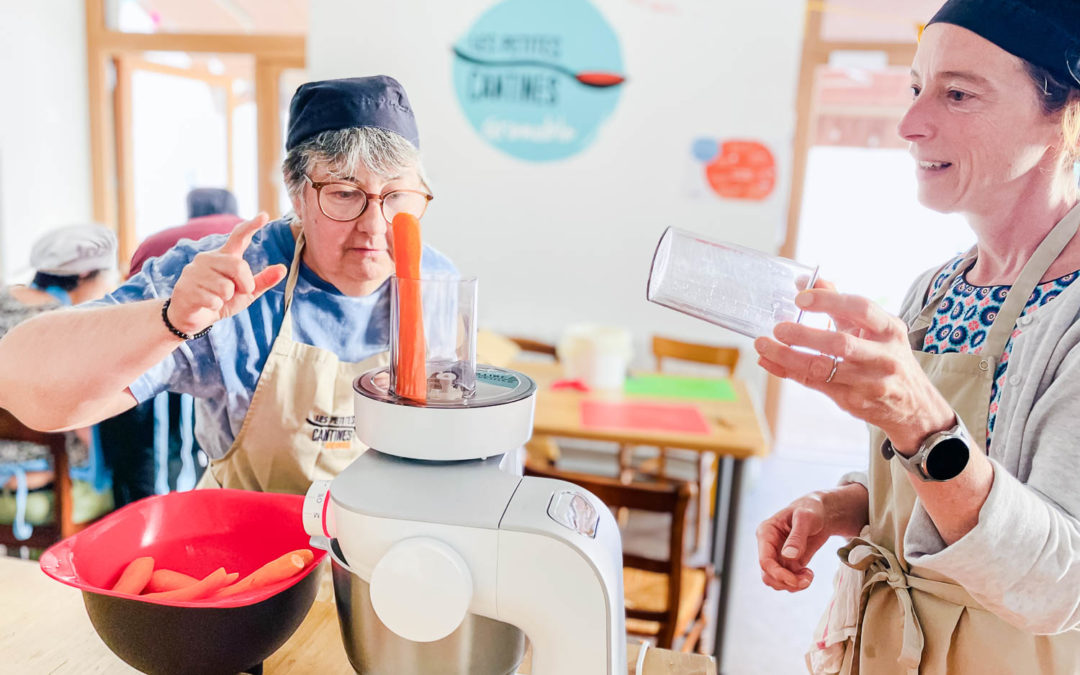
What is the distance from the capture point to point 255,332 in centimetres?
92

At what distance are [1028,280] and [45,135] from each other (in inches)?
112

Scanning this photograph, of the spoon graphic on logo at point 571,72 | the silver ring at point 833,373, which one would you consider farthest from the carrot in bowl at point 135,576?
the spoon graphic on logo at point 571,72

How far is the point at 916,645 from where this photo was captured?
814 millimetres

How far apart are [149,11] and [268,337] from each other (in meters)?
2.71

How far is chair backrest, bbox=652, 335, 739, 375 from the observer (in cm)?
263

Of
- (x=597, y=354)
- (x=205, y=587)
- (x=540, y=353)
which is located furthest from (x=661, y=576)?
(x=205, y=587)

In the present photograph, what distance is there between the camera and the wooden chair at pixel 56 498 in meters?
1.67

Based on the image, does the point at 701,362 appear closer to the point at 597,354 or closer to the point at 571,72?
the point at 597,354

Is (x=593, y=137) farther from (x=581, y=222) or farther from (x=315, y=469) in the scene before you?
(x=315, y=469)

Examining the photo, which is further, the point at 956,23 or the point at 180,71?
the point at 180,71

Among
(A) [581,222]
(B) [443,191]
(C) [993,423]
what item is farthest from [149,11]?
(C) [993,423]

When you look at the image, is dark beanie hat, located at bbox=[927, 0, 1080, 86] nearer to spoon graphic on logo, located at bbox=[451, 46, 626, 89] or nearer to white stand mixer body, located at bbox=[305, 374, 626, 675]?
white stand mixer body, located at bbox=[305, 374, 626, 675]

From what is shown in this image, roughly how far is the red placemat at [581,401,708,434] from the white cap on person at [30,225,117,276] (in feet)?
4.37

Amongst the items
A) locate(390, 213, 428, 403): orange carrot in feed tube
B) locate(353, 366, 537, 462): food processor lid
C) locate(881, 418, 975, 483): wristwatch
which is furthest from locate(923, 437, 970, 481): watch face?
locate(390, 213, 428, 403): orange carrot in feed tube
